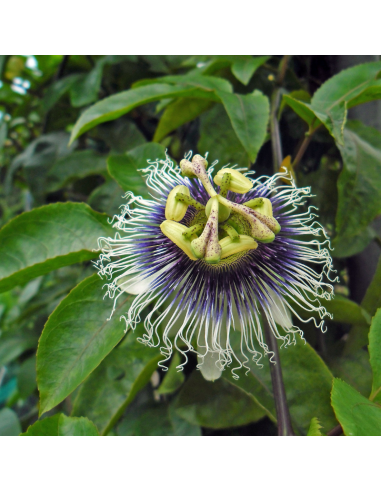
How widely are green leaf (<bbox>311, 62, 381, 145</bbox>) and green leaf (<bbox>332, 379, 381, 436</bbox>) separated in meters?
0.35

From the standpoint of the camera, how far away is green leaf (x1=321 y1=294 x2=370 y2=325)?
725mm

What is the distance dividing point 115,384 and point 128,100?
52cm

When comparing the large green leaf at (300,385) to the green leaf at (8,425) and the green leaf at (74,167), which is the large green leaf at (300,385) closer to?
the green leaf at (8,425)

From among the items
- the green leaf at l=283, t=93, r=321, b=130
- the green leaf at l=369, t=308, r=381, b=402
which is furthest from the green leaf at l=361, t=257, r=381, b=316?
the green leaf at l=283, t=93, r=321, b=130

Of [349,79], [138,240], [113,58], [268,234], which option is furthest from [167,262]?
[113,58]

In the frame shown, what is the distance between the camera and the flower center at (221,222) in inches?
20.1

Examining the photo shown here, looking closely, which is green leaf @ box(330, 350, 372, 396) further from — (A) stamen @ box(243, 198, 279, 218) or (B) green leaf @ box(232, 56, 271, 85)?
(B) green leaf @ box(232, 56, 271, 85)

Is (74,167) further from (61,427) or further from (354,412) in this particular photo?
(354,412)

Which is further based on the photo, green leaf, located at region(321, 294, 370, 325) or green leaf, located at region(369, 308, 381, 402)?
green leaf, located at region(321, 294, 370, 325)

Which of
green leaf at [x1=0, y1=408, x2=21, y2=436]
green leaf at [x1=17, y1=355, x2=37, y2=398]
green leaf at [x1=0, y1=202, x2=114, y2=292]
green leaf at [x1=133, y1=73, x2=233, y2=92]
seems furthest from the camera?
green leaf at [x1=17, y1=355, x2=37, y2=398]

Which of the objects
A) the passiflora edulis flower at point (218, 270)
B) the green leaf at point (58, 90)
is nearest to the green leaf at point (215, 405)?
the passiflora edulis flower at point (218, 270)

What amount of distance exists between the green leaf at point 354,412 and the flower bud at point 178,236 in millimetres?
252

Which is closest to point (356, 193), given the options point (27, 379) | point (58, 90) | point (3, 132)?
point (58, 90)

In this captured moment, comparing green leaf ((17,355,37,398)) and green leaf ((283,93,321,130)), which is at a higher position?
green leaf ((283,93,321,130))
